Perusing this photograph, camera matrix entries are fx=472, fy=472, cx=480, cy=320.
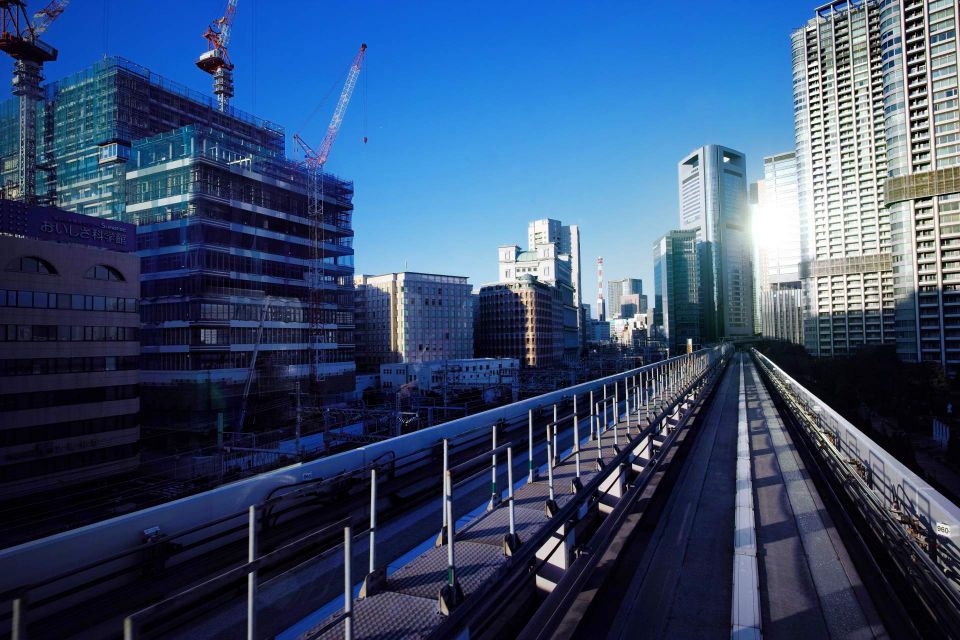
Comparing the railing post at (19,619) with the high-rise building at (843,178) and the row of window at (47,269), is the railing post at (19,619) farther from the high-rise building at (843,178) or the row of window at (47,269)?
the high-rise building at (843,178)

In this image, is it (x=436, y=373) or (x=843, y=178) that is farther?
(x=843, y=178)

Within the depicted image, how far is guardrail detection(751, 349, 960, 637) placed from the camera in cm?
396

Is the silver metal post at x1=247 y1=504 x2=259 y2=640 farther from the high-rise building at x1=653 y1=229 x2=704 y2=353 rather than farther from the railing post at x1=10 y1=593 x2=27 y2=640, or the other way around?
the high-rise building at x1=653 y1=229 x2=704 y2=353

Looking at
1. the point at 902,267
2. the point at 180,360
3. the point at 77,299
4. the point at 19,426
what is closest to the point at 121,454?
the point at 19,426

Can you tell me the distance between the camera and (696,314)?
522 ft

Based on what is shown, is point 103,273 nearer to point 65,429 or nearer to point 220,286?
point 65,429

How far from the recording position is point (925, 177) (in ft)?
145

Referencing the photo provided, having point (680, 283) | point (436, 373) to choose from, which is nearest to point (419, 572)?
point (436, 373)

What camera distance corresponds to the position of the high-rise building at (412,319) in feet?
267

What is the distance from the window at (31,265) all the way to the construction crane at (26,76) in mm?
30777

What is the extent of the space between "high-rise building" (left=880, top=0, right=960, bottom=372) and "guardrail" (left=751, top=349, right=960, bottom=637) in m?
49.3

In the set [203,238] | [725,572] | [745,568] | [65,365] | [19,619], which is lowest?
[725,572]

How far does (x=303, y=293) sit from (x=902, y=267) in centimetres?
5840

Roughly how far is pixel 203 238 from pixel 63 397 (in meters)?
20.2
